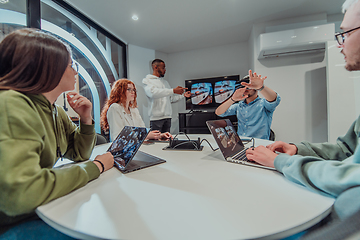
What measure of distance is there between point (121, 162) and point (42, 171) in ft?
1.05

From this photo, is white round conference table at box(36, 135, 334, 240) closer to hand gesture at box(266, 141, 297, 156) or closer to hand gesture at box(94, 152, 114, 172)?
hand gesture at box(94, 152, 114, 172)

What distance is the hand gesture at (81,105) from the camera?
868 millimetres

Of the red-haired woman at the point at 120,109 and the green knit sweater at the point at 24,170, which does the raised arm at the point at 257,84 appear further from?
the green knit sweater at the point at 24,170

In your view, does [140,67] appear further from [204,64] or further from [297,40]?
[297,40]

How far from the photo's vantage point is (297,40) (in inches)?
106

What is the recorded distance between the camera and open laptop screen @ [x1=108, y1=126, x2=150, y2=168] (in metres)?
0.74

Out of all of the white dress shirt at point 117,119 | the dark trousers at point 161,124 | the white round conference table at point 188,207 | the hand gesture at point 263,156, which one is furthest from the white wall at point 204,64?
the white round conference table at point 188,207

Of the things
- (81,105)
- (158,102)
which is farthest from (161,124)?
(81,105)

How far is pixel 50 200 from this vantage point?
47 centimetres

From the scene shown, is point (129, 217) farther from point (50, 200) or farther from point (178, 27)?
point (178, 27)

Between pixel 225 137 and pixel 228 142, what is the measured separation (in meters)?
0.04

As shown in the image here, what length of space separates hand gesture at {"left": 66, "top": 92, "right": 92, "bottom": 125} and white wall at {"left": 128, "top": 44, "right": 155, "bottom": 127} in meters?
2.89

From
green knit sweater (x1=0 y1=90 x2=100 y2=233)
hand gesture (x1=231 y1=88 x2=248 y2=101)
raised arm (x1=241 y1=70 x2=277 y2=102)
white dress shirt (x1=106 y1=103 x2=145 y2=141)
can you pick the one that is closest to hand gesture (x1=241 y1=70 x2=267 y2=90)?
raised arm (x1=241 y1=70 x2=277 y2=102)

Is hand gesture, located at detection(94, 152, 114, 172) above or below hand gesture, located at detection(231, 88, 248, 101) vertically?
below
